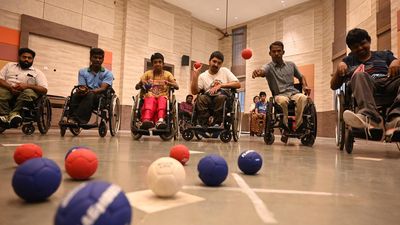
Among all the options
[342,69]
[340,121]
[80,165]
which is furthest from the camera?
[340,121]

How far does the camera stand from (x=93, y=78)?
165 inches

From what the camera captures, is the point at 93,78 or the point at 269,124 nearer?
the point at 269,124

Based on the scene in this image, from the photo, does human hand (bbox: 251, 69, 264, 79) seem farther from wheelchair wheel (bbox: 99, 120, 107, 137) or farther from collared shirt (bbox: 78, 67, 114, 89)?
wheelchair wheel (bbox: 99, 120, 107, 137)

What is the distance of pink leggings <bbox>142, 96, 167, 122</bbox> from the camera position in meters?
3.78

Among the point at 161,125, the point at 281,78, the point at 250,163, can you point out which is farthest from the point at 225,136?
the point at 250,163

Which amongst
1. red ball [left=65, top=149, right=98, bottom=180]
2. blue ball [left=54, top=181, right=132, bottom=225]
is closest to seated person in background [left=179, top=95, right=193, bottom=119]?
red ball [left=65, top=149, right=98, bottom=180]

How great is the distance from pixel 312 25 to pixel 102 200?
415 inches

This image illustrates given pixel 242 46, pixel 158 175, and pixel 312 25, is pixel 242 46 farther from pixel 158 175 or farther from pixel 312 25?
pixel 158 175

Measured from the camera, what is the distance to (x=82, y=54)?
852 centimetres

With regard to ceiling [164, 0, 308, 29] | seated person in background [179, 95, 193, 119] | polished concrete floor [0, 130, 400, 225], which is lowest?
polished concrete floor [0, 130, 400, 225]

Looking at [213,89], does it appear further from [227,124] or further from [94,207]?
[94,207]

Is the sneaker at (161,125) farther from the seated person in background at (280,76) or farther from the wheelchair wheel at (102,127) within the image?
the seated person in background at (280,76)

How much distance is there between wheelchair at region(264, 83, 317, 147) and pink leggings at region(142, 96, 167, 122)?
1330 mm

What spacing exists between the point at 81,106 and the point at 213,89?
1.80 metres
